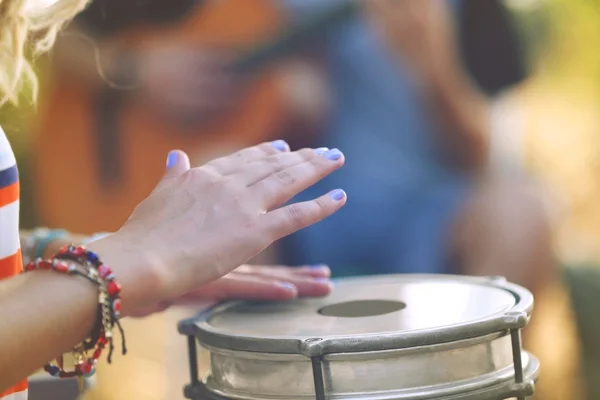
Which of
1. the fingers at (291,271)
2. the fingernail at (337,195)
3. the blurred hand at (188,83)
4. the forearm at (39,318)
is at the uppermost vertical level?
the blurred hand at (188,83)

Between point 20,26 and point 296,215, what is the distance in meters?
0.66

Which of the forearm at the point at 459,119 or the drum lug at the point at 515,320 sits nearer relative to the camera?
the drum lug at the point at 515,320

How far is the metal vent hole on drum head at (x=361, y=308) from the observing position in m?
0.99

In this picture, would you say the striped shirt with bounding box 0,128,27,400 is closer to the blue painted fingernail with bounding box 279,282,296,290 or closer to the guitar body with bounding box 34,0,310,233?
the blue painted fingernail with bounding box 279,282,296,290

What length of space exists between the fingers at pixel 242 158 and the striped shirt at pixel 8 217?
255mm

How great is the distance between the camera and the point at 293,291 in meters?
1.11

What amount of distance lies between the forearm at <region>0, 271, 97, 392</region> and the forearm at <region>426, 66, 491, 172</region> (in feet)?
6.41

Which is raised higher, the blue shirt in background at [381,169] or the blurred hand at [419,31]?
the blurred hand at [419,31]

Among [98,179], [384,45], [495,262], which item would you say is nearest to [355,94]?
[384,45]

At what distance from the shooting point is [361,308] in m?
1.04

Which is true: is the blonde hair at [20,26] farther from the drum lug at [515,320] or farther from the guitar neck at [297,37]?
the guitar neck at [297,37]

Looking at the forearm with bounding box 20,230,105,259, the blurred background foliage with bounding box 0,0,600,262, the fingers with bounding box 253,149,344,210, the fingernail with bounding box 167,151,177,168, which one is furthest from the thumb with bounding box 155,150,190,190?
the blurred background foliage with bounding box 0,0,600,262

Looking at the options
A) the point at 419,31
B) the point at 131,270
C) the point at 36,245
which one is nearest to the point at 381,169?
the point at 419,31

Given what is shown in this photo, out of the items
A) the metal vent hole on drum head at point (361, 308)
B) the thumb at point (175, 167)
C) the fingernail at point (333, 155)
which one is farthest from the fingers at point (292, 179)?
the metal vent hole on drum head at point (361, 308)
